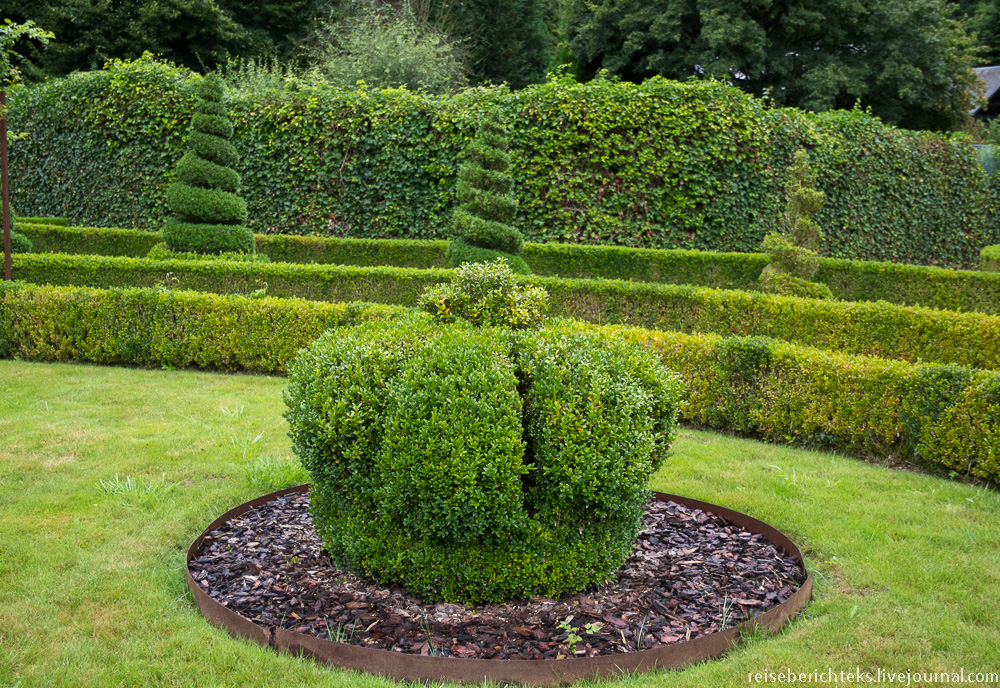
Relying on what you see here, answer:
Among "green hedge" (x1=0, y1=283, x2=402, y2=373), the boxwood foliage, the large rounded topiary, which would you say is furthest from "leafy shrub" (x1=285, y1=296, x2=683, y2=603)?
the boxwood foliage

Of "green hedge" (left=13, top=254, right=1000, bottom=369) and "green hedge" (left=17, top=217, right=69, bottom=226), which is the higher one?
"green hedge" (left=13, top=254, right=1000, bottom=369)

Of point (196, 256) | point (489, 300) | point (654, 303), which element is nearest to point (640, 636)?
point (489, 300)

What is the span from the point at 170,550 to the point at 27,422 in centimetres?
297

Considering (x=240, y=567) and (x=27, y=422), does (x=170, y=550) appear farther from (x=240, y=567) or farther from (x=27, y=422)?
(x=27, y=422)

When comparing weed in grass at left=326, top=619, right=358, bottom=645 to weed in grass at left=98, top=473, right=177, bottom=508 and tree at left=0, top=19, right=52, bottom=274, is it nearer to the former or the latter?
weed in grass at left=98, top=473, right=177, bottom=508

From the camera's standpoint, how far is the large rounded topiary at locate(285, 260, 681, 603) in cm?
306

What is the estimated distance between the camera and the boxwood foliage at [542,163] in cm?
1449

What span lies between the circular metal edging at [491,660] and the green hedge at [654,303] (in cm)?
521

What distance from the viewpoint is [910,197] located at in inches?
720

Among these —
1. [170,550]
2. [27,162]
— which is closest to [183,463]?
[170,550]

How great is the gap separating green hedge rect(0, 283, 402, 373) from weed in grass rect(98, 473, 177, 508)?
3.51m

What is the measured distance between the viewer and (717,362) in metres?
6.44

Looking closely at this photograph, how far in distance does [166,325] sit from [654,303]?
569 centimetres

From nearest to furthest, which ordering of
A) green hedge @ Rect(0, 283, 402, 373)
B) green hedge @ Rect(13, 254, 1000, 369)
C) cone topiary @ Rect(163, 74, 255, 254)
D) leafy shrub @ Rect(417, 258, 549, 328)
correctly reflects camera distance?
1. leafy shrub @ Rect(417, 258, 549, 328)
2. green hedge @ Rect(13, 254, 1000, 369)
3. green hedge @ Rect(0, 283, 402, 373)
4. cone topiary @ Rect(163, 74, 255, 254)
